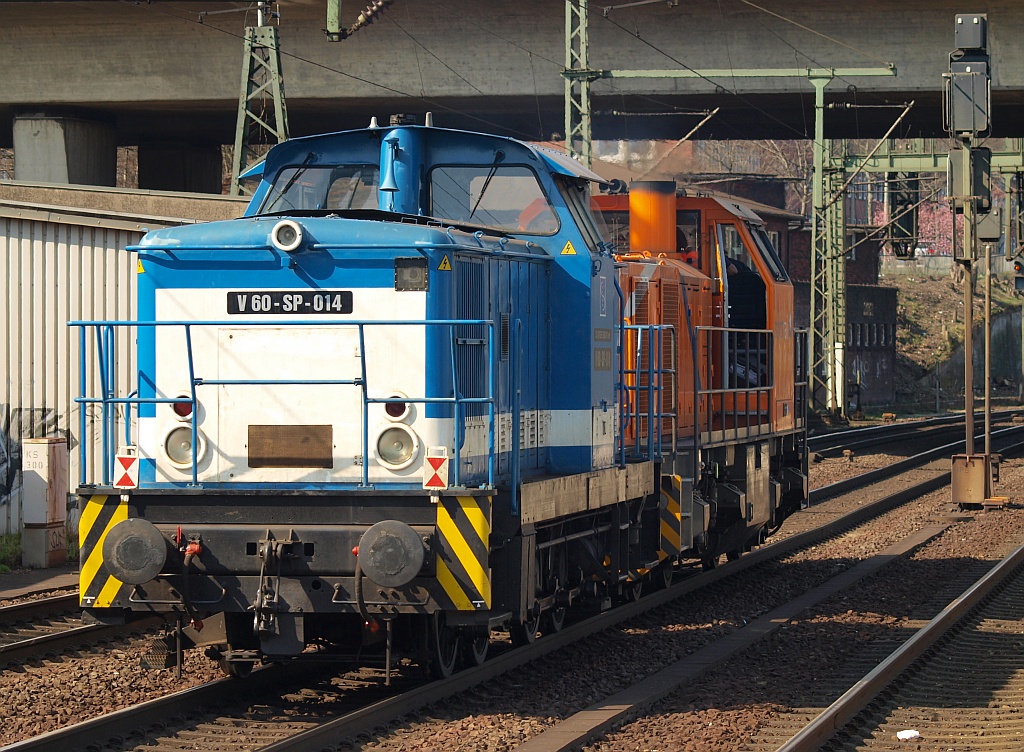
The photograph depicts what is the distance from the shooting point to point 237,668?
8023mm

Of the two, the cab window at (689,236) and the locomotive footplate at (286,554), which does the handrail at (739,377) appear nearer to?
the cab window at (689,236)

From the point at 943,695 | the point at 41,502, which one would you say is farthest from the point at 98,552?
the point at 41,502

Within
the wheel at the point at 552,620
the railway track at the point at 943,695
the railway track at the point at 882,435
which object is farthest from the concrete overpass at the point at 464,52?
the wheel at the point at 552,620

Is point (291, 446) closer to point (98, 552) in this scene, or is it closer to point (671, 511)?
point (98, 552)

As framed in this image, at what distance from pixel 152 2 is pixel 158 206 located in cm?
1246

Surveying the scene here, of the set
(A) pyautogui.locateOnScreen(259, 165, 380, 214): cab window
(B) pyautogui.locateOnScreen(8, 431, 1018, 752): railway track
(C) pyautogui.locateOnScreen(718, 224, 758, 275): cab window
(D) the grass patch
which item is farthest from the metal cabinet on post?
(C) pyautogui.locateOnScreen(718, 224, 758, 275): cab window

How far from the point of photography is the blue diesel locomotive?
718 centimetres

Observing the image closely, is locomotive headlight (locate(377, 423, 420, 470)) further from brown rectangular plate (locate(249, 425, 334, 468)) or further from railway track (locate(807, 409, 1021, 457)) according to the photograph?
railway track (locate(807, 409, 1021, 457))

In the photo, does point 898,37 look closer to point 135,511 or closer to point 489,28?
point 489,28

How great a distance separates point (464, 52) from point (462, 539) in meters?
23.9

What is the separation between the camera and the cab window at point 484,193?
28.3 ft

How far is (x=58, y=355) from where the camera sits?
1435 centimetres

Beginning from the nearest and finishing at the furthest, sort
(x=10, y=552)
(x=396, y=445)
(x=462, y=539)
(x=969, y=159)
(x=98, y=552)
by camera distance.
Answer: (x=462, y=539)
(x=98, y=552)
(x=396, y=445)
(x=10, y=552)
(x=969, y=159)

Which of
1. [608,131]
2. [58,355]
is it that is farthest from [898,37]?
[58,355]
